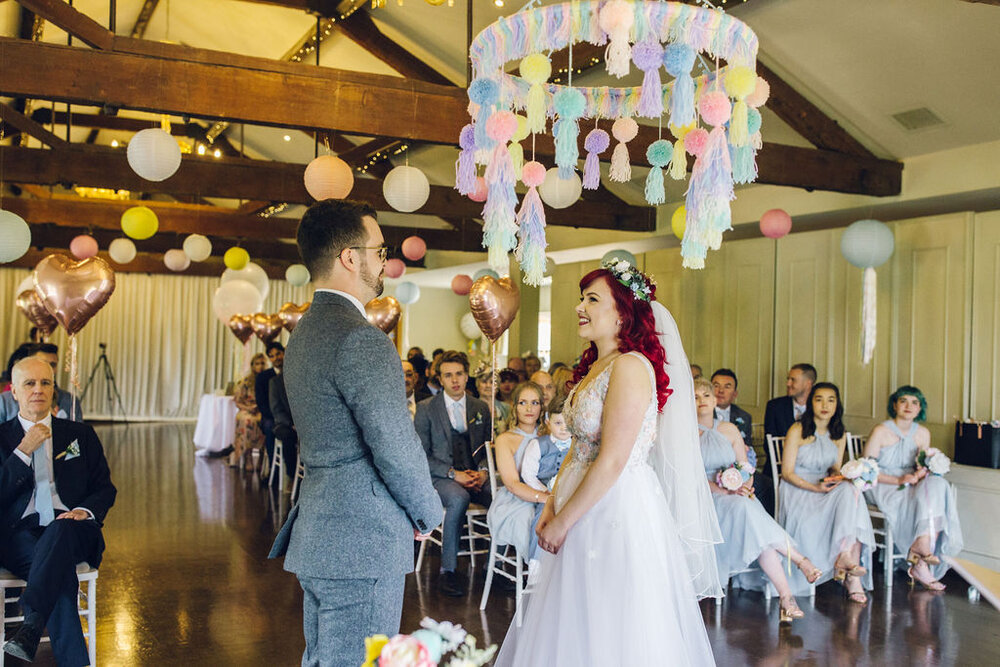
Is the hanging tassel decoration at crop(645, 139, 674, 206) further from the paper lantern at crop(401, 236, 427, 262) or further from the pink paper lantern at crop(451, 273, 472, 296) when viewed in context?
the pink paper lantern at crop(451, 273, 472, 296)

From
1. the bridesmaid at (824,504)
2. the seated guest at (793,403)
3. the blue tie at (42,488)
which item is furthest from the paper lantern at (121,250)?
the bridesmaid at (824,504)

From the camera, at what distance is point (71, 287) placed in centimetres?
581

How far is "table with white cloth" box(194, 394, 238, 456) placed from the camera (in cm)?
1143

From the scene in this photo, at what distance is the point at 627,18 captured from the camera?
2783mm

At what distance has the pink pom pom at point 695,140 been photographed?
351cm

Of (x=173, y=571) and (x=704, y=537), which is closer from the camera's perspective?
(x=704, y=537)

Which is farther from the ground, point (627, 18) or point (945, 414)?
point (627, 18)

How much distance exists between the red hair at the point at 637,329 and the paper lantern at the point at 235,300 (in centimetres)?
918

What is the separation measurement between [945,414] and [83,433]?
18.5 ft

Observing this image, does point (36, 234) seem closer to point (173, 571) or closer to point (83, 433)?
point (173, 571)

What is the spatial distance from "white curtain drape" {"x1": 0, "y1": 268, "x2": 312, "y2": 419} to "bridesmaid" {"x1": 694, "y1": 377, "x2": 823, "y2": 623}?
12917 mm

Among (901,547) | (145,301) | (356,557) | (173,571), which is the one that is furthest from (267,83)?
(145,301)

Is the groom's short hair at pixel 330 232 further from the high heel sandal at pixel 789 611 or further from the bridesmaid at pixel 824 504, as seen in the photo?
the bridesmaid at pixel 824 504

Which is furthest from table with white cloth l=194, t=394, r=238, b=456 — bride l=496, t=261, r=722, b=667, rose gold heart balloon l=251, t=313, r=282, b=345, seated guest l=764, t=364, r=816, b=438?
bride l=496, t=261, r=722, b=667
